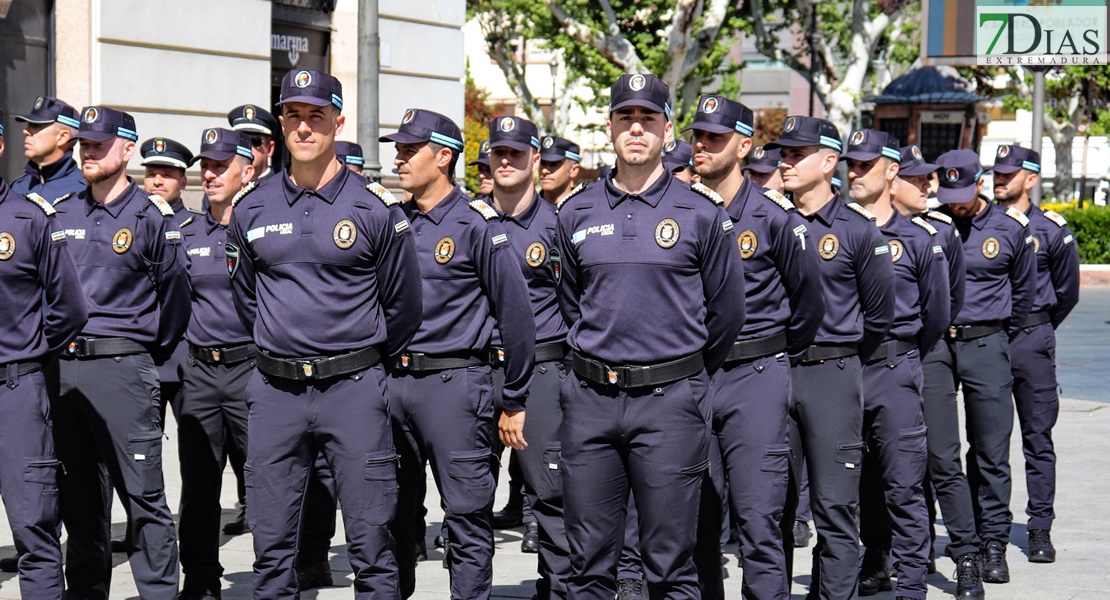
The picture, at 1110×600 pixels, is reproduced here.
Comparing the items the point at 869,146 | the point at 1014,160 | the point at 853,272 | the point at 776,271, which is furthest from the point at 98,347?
the point at 1014,160

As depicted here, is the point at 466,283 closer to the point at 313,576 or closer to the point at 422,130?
the point at 422,130

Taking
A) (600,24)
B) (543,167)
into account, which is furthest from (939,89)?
(543,167)

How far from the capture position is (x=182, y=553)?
305 inches

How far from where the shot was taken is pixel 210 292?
26.5 feet

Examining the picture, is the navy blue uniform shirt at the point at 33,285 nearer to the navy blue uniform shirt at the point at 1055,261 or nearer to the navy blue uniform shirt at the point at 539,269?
the navy blue uniform shirt at the point at 539,269

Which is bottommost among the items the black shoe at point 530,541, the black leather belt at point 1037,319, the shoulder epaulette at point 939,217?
the black shoe at point 530,541

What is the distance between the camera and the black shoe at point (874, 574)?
27.3ft

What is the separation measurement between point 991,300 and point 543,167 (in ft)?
9.89

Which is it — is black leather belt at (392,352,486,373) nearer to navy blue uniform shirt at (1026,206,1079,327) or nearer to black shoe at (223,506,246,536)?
black shoe at (223,506,246,536)

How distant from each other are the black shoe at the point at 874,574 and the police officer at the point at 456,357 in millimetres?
2295

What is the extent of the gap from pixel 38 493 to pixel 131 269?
1.35m

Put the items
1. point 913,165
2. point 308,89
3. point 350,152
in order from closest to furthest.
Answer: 1. point 308,89
2. point 913,165
3. point 350,152

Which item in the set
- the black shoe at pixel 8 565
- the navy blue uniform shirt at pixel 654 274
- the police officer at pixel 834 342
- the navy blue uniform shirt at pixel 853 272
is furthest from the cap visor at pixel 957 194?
the black shoe at pixel 8 565

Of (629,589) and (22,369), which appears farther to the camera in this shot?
(629,589)
